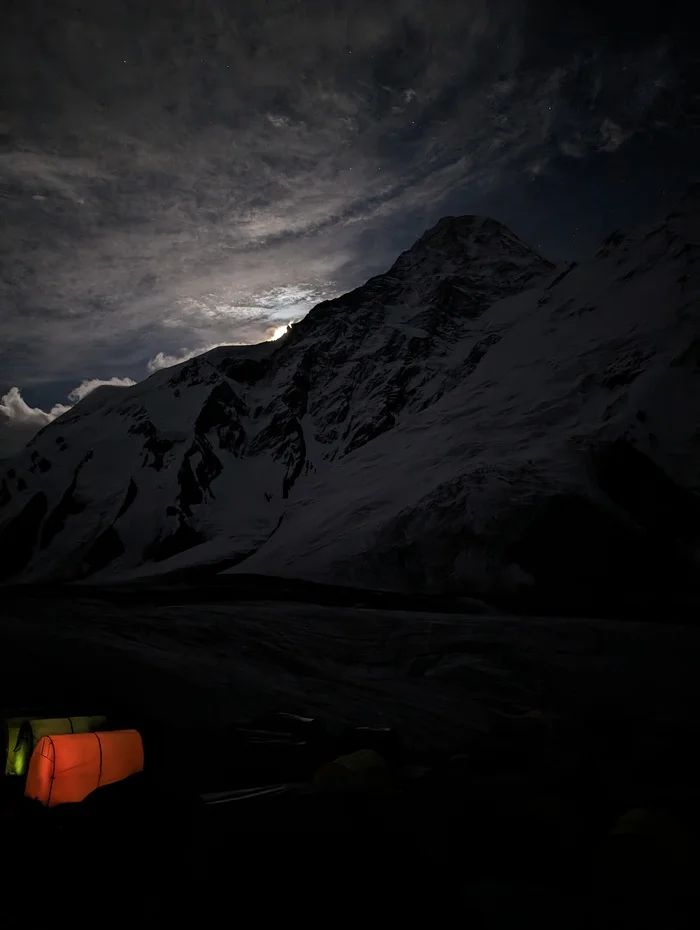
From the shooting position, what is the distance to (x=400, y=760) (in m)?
7.42

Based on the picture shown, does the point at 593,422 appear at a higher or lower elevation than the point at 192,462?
lower

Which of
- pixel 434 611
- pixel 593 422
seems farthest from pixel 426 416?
pixel 434 611

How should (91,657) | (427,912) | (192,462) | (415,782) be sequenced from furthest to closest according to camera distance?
(192,462) < (91,657) < (415,782) < (427,912)

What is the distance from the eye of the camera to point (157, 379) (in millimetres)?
97812

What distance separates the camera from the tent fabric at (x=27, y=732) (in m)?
6.41

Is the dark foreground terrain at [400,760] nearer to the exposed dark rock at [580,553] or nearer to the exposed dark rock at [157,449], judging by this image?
the exposed dark rock at [580,553]

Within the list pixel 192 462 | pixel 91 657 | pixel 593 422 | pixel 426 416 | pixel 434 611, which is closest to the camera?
pixel 91 657

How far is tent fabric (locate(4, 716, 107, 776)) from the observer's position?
641cm

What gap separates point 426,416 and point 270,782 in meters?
40.9

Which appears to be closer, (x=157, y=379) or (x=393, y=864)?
(x=393, y=864)

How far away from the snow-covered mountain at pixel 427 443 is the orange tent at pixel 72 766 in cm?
1980

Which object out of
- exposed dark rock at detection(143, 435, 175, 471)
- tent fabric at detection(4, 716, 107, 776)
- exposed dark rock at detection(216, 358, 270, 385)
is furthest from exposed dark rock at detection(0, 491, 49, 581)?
tent fabric at detection(4, 716, 107, 776)

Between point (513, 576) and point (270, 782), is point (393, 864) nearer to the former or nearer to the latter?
point (270, 782)

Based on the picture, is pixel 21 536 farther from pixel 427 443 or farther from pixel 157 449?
pixel 427 443
